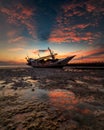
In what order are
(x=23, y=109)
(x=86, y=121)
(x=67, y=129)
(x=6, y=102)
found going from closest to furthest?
1. (x=67, y=129)
2. (x=86, y=121)
3. (x=23, y=109)
4. (x=6, y=102)

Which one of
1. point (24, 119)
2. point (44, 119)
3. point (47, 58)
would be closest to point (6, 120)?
point (24, 119)

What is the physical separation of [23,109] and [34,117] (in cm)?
110

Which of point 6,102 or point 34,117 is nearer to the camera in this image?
point 34,117

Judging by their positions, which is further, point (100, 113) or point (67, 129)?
point (100, 113)

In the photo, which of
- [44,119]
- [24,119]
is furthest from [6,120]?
[44,119]

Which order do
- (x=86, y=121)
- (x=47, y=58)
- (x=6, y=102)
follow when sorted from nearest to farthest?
Answer: 1. (x=86, y=121)
2. (x=6, y=102)
3. (x=47, y=58)

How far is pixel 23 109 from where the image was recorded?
5.94 metres

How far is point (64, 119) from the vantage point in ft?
15.8

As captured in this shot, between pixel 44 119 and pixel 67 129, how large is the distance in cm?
114

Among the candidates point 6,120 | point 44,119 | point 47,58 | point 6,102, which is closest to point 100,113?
point 44,119

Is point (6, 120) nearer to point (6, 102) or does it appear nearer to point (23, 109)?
point (23, 109)

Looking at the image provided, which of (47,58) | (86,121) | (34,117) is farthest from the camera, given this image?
(47,58)

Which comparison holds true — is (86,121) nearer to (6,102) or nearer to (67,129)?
(67,129)

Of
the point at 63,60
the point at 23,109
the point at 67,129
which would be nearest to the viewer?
the point at 67,129
